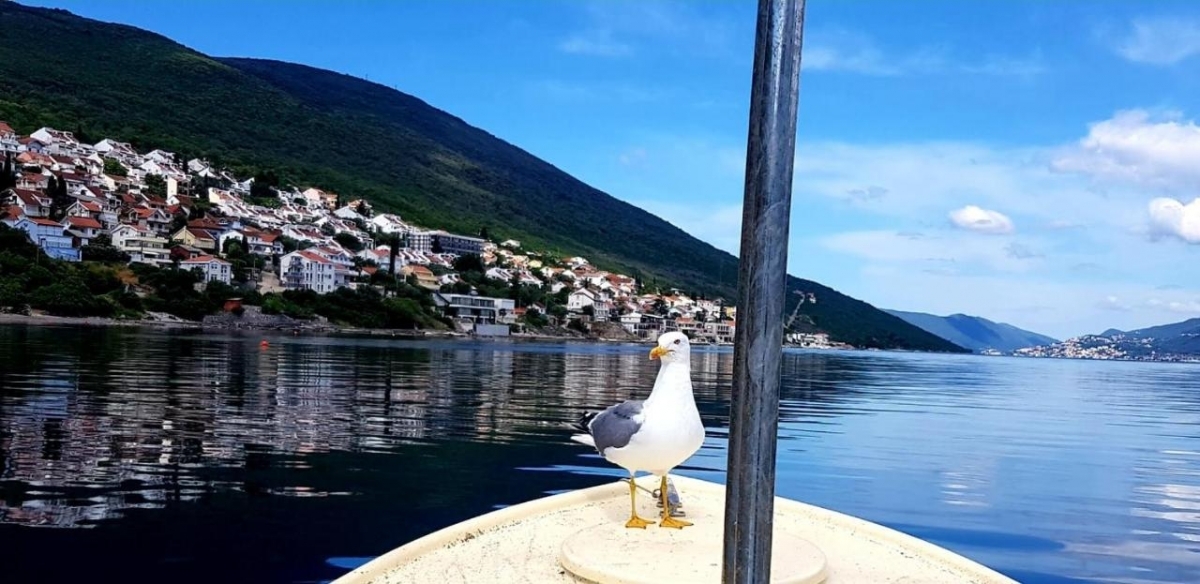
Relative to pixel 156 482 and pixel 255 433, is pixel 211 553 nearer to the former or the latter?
pixel 156 482

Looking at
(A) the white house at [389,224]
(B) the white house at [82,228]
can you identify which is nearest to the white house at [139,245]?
(B) the white house at [82,228]

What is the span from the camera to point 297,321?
8462 cm

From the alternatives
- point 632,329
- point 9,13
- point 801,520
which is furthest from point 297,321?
point 9,13

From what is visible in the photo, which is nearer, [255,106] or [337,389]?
[337,389]

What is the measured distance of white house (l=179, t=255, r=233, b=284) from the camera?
8820cm

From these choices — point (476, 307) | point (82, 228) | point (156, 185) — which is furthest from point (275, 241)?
point (82, 228)

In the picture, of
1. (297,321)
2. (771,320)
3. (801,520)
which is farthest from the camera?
(297,321)

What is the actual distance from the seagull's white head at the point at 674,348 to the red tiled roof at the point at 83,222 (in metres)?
93.2

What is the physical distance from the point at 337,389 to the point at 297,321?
2435 inches

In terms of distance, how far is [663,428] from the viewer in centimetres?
538

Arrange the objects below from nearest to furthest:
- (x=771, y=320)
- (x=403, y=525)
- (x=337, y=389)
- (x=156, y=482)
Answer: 1. (x=771, y=320)
2. (x=403, y=525)
3. (x=156, y=482)
4. (x=337, y=389)

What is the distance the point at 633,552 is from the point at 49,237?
88.4 metres

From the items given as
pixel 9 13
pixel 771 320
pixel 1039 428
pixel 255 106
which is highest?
pixel 9 13

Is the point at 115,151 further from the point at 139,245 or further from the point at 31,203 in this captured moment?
the point at 139,245
